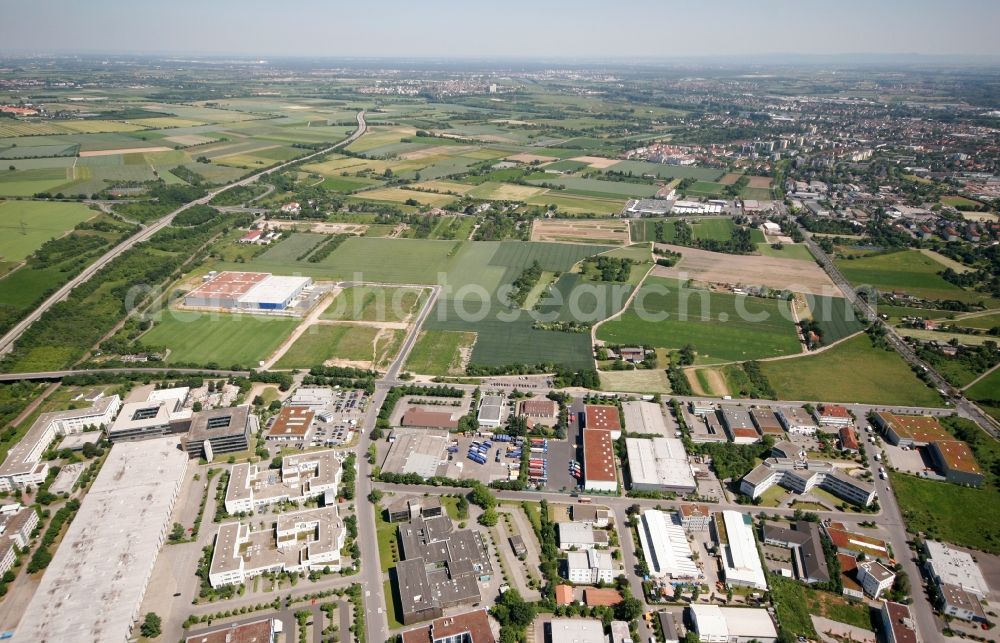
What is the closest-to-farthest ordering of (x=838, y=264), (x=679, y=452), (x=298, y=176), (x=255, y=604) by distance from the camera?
(x=255, y=604), (x=679, y=452), (x=838, y=264), (x=298, y=176)

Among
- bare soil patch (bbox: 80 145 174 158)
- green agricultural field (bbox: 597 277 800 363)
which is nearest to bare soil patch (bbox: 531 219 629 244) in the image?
green agricultural field (bbox: 597 277 800 363)

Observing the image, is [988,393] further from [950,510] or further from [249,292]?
[249,292]

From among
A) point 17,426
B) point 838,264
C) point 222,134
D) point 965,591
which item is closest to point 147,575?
point 17,426

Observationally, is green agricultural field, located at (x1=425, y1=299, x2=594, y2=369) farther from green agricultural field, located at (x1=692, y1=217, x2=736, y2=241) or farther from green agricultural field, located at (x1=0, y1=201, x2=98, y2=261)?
green agricultural field, located at (x1=0, y1=201, x2=98, y2=261)

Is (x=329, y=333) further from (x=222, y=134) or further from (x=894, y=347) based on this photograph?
(x=222, y=134)

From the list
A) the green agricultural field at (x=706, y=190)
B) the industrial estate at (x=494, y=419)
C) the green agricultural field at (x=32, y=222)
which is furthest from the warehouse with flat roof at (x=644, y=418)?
the green agricultural field at (x=32, y=222)
